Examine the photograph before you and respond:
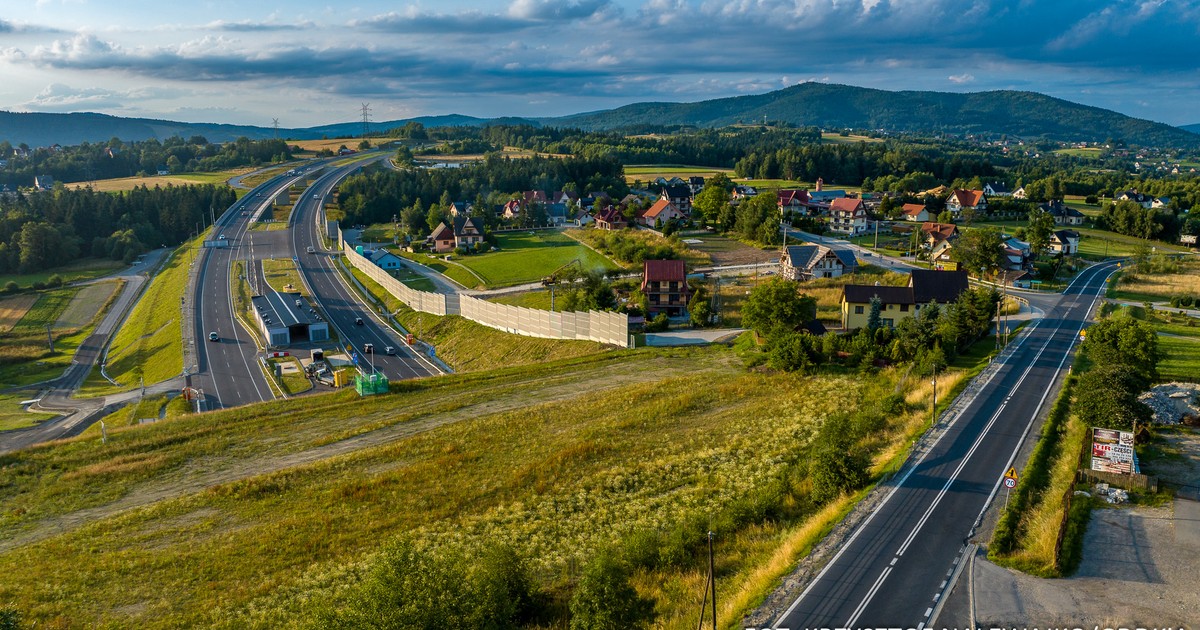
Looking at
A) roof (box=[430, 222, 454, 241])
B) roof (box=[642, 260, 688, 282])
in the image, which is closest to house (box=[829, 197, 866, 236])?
roof (box=[642, 260, 688, 282])

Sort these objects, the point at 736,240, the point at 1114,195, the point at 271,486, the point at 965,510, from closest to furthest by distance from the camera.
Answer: the point at 965,510, the point at 271,486, the point at 736,240, the point at 1114,195

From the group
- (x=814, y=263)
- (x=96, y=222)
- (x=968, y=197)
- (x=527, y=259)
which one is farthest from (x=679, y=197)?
(x=96, y=222)

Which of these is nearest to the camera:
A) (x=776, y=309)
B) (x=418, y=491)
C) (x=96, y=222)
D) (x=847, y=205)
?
(x=418, y=491)

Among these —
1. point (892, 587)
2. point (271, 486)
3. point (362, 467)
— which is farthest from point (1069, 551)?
point (271, 486)

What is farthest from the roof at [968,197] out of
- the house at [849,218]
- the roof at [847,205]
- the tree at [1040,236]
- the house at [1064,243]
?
the tree at [1040,236]

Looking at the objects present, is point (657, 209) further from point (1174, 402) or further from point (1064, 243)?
point (1174, 402)

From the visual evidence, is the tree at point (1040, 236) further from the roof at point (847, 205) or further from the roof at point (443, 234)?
the roof at point (443, 234)

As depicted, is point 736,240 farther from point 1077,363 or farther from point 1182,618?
point 1182,618
